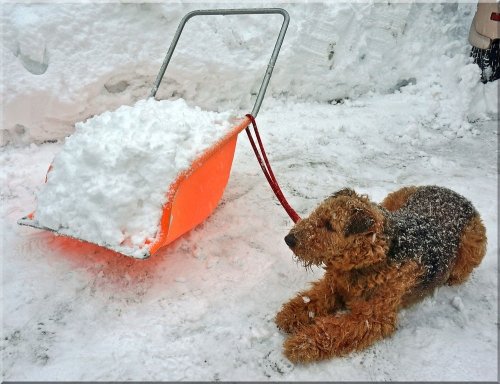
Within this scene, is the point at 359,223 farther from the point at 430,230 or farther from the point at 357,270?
the point at 430,230

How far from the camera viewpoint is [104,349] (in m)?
2.16

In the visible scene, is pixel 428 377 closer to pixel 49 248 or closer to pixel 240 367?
pixel 240 367

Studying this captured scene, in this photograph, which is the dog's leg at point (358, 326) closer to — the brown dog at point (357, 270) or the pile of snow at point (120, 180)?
the brown dog at point (357, 270)

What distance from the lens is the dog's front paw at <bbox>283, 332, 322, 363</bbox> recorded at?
6.94 ft

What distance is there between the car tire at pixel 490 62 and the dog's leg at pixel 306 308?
174 inches

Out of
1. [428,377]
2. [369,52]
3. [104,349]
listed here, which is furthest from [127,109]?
[369,52]

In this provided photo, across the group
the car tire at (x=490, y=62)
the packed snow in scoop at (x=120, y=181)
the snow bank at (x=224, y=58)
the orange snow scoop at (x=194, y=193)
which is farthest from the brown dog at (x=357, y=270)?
the car tire at (x=490, y=62)

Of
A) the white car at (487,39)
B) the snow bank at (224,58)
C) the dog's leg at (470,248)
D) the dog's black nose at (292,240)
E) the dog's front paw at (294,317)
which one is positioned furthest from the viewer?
the white car at (487,39)

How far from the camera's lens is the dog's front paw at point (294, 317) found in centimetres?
231

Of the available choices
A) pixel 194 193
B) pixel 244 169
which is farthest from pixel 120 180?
pixel 244 169

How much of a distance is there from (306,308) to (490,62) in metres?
4.64

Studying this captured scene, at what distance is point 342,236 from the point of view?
2.08 m

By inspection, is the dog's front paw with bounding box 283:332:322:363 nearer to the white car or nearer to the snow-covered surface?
the snow-covered surface

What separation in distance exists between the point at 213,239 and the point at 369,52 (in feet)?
11.9
